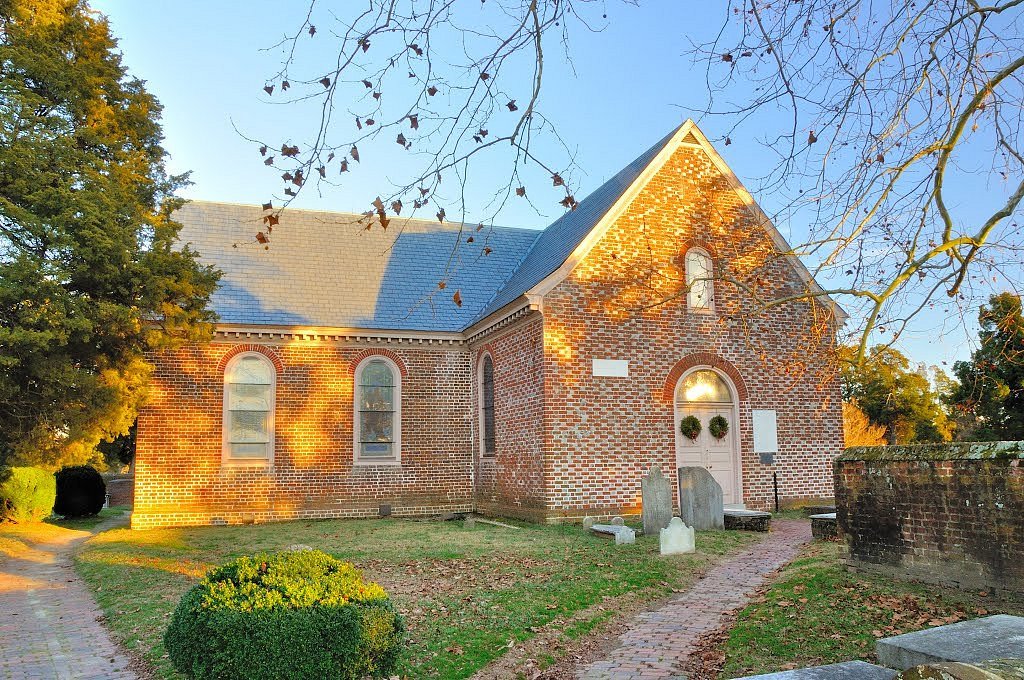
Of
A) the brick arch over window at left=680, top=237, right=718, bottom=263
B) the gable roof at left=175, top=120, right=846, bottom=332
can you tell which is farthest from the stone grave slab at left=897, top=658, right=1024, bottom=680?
the brick arch over window at left=680, top=237, right=718, bottom=263

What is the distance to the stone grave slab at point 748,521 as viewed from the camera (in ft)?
48.5

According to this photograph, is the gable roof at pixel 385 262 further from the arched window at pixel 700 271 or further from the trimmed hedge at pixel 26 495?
the trimmed hedge at pixel 26 495

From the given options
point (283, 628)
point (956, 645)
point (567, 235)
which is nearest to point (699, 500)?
point (567, 235)

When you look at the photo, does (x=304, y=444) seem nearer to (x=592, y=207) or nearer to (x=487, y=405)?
(x=487, y=405)

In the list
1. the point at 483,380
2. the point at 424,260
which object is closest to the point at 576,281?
the point at 483,380

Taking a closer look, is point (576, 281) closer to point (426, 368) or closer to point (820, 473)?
point (426, 368)

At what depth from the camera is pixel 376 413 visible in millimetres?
20797

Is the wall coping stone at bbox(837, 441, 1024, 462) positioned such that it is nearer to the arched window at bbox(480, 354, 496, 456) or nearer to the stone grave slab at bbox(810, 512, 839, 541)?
the stone grave slab at bbox(810, 512, 839, 541)

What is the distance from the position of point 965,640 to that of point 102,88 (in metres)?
17.6

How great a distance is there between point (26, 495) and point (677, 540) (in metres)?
19.9

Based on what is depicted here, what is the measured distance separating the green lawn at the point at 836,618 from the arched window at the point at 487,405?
12.1m

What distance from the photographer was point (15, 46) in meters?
14.7

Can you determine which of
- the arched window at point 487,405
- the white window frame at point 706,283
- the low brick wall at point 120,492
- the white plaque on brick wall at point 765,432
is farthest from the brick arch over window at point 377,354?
the low brick wall at point 120,492

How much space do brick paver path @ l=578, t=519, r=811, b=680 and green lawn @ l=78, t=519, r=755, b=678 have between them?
0.43 m
